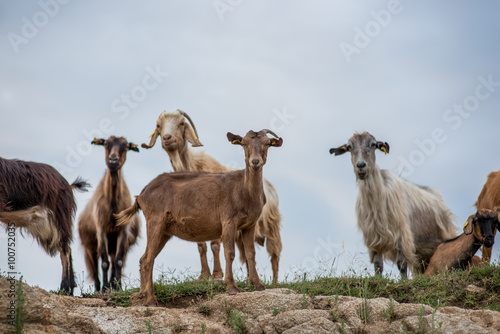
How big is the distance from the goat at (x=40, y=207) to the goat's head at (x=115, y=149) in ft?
4.56

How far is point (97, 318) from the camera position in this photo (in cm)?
636

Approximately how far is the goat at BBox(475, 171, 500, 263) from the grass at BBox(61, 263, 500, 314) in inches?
107

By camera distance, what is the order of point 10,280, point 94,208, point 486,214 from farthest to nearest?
point 94,208, point 486,214, point 10,280

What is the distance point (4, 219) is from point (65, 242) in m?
1.02

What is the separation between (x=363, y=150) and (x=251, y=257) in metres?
4.74

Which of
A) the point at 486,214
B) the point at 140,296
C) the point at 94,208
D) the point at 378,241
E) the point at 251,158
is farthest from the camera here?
the point at 94,208

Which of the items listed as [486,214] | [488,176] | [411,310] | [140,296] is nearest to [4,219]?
[140,296]

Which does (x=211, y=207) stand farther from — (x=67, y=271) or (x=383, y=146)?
(x=383, y=146)

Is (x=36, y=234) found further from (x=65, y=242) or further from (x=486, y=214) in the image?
(x=486, y=214)

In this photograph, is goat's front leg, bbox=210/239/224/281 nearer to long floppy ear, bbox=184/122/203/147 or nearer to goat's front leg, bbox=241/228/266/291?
long floppy ear, bbox=184/122/203/147

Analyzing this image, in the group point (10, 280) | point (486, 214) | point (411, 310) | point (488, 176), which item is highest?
point (488, 176)

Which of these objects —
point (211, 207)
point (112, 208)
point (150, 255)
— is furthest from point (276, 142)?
point (112, 208)

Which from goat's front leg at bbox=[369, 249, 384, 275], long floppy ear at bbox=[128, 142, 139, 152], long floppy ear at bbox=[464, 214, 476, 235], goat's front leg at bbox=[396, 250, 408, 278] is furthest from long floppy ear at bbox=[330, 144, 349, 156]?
long floppy ear at bbox=[128, 142, 139, 152]

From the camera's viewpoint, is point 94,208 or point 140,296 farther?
point 94,208
